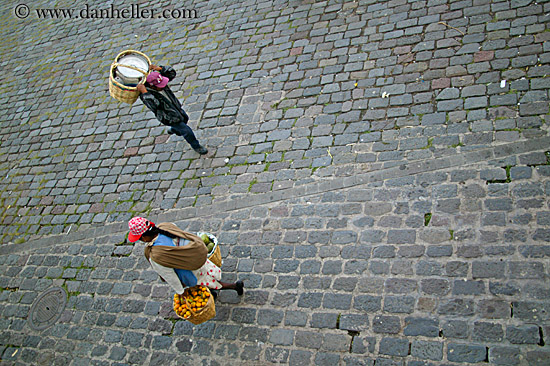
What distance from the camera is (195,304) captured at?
4.65 metres

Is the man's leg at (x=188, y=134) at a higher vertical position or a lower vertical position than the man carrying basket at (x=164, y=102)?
lower

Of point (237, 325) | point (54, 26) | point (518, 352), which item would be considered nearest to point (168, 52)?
point (54, 26)

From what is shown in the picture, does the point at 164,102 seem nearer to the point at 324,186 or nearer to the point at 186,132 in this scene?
the point at 186,132

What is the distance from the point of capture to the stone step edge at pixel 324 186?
532 cm

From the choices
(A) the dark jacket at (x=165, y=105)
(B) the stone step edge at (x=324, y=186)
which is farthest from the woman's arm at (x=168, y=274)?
(A) the dark jacket at (x=165, y=105)

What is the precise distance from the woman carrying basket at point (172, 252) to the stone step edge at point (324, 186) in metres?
1.75

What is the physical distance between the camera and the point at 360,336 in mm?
4508

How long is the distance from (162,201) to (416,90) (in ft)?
15.0

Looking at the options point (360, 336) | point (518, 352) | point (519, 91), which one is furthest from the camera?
point (519, 91)

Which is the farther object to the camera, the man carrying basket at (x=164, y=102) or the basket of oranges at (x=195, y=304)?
the man carrying basket at (x=164, y=102)

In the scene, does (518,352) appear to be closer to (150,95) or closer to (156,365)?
(156,365)

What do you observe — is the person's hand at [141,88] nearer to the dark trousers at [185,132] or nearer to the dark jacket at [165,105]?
the dark jacket at [165,105]

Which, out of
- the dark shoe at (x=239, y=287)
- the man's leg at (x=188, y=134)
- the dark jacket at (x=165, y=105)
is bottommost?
the dark shoe at (x=239, y=287)

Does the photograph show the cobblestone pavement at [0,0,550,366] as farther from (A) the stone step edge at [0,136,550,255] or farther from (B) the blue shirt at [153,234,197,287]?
(B) the blue shirt at [153,234,197,287]
